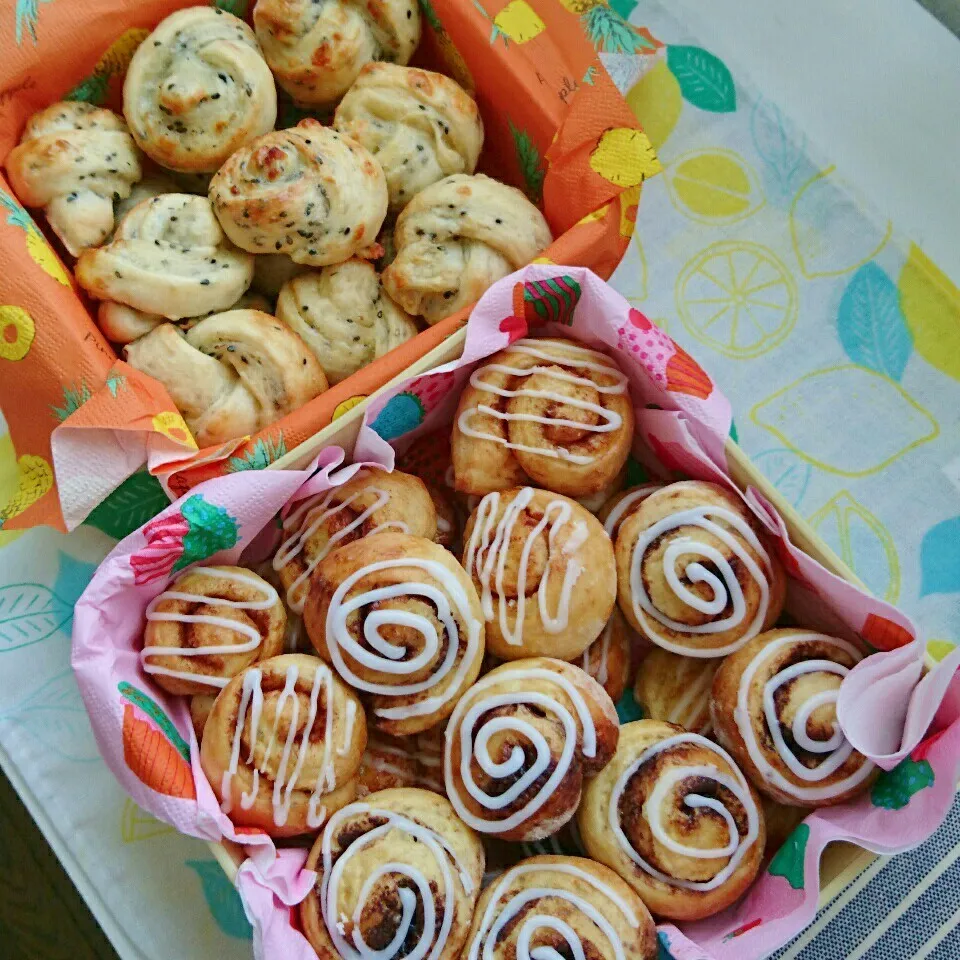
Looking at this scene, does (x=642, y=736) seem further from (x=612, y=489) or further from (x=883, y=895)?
(x=883, y=895)

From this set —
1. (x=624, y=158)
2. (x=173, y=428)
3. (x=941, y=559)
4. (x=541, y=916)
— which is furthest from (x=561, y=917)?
(x=624, y=158)

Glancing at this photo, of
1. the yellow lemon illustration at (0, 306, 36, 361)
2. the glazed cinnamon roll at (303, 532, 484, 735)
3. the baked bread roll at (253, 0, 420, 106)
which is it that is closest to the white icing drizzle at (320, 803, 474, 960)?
the glazed cinnamon roll at (303, 532, 484, 735)

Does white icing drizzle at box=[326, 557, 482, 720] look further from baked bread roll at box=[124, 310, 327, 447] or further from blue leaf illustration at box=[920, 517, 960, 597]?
blue leaf illustration at box=[920, 517, 960, 597]

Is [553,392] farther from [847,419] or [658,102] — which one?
[658,102]

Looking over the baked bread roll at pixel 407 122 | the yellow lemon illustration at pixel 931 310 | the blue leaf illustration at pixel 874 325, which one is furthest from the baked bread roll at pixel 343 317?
the yellow lemon illustration at pixel 931 310

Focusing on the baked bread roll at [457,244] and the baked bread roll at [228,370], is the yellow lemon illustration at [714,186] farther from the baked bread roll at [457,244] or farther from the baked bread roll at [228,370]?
the baked bread roll at [228,370]
